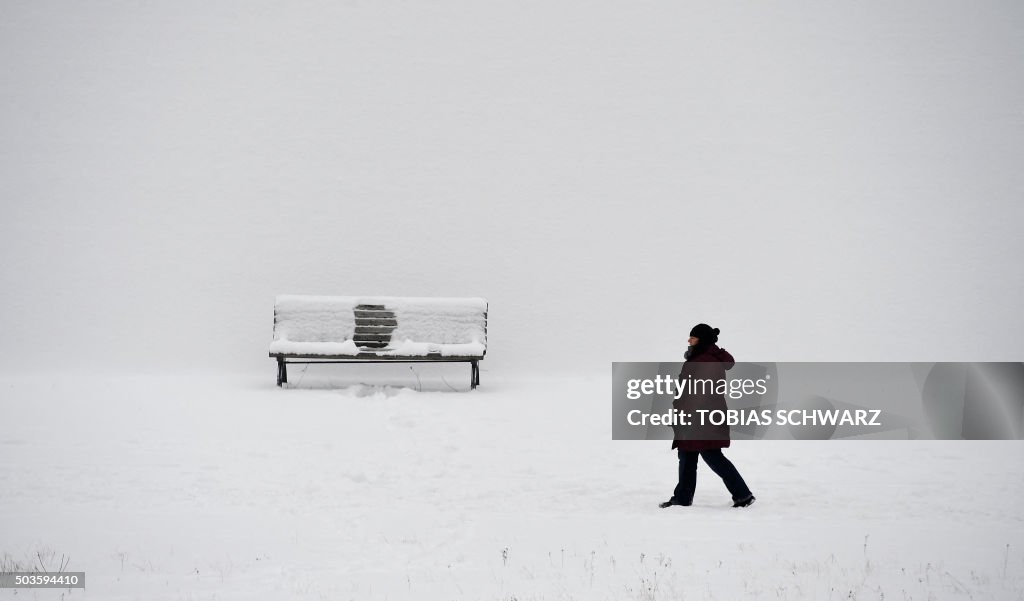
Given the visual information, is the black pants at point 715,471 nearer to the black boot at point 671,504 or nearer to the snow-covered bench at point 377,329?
the black boot at point 671,504

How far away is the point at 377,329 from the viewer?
850 cm

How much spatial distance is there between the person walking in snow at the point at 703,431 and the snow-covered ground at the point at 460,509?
0.12 m

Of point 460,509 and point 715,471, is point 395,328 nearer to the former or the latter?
point 460,509

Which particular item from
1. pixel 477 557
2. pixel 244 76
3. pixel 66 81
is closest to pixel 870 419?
pixel 477 557

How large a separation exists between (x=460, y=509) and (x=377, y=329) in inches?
178

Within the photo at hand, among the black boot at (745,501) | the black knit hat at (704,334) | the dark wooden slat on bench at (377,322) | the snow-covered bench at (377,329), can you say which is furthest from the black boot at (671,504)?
the dark wooden slat on bench at (377,322)

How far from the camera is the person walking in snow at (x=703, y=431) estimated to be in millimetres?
4184

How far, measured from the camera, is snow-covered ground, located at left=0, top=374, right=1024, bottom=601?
3039 millimetres

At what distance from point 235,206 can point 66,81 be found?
2796 millimetres

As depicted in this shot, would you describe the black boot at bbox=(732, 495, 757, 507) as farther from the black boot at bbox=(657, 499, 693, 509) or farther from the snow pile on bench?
the snow pile on bench

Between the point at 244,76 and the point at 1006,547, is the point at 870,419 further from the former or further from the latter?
the point at 244,76
